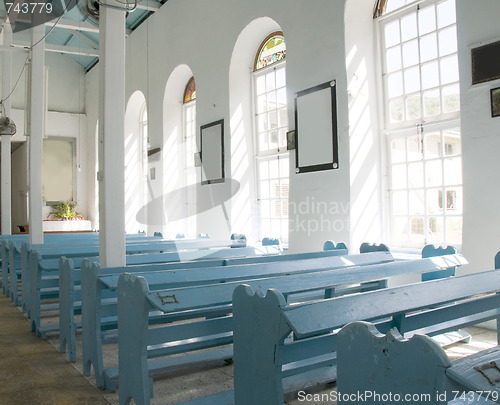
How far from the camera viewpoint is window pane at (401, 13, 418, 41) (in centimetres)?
457

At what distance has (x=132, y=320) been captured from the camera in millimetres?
2129

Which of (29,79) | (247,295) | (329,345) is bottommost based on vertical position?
(329,345)

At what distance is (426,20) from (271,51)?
2.51m

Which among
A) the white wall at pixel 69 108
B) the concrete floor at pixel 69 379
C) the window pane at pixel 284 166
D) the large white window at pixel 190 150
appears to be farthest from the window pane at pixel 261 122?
the white wall at pixel 69 108

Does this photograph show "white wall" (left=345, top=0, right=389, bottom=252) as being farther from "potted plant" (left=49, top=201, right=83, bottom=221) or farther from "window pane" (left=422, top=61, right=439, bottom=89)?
"potted plant" (left=49, top=201, right=83, bottom=221)

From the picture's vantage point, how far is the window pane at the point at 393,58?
4.77 m

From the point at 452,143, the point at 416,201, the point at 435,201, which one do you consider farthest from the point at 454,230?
the point at 452,143

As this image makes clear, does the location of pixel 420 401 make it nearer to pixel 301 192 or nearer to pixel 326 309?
pixel 326 309

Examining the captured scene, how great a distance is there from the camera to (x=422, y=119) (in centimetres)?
450

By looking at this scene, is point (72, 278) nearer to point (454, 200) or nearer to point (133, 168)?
point (454, 200)

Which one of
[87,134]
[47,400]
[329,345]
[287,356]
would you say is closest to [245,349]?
[287,356]

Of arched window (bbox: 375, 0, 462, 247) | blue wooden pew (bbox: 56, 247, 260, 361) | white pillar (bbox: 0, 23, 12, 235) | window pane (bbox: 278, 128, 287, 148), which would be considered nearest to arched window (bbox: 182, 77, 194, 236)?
window pane (bbox: 278, 128, 287, 148)

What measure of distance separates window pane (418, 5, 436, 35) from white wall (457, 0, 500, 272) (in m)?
0.59

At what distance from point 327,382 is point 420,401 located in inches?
60.6
